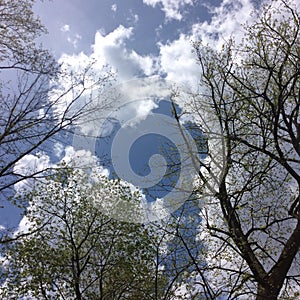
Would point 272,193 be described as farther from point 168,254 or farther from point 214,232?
point 168,254

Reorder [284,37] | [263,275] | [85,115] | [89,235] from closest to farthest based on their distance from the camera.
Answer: [85,115] < [263,275] < [284,37] < [89,235]

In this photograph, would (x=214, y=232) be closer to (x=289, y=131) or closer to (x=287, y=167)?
(x=287, y=167)

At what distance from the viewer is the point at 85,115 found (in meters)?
7.52

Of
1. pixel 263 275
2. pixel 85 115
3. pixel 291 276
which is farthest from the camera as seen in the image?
pixel 291 276

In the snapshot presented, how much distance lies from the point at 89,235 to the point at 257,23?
8.44 m

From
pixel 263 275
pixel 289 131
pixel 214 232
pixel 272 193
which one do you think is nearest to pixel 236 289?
pixel 263 275

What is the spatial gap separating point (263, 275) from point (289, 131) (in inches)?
170

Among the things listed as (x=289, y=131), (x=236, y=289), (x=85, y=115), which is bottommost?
(x=236, y=289)

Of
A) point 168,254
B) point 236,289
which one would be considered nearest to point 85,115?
point 168,254

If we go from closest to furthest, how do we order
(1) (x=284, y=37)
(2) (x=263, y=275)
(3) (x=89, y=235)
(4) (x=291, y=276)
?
(2) (x=263, y=275) < (4) (x=291, y=276) < (1) (x=284, y=37) < (3) (x=89, y=235)

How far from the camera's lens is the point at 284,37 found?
988cm

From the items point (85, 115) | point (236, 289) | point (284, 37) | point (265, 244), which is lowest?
point (236, 289)

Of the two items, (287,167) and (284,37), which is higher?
(284,37)

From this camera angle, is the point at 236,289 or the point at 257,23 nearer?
the point at 236,289
